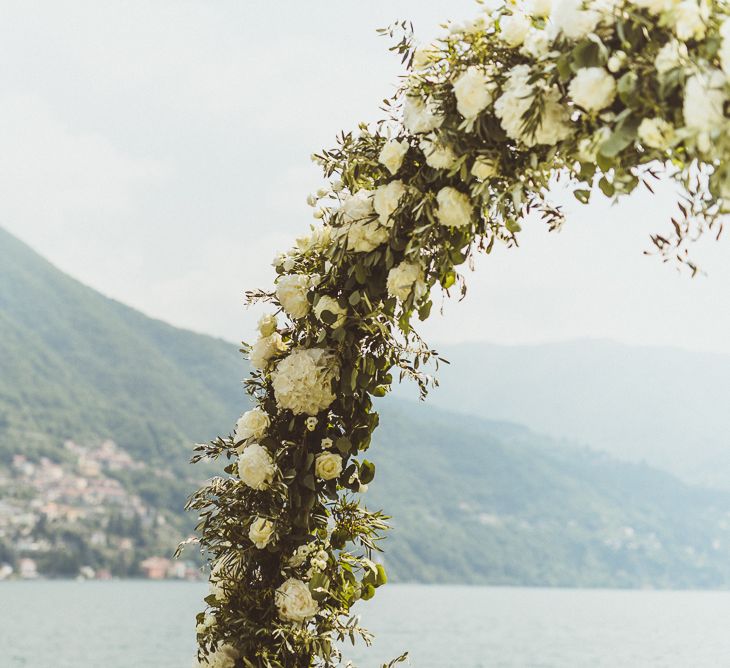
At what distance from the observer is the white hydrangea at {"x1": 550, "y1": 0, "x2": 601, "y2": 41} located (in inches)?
68.6

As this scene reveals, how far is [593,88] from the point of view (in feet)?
5.58

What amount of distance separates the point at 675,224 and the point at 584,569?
87061mm

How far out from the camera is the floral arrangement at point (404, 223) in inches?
66.6

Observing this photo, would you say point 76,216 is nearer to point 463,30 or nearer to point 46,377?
point 46,377

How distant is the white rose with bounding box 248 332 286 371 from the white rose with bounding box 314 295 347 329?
8.8 inches

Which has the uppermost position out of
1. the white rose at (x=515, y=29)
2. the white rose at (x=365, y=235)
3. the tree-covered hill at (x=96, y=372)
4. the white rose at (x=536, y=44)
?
the tree-covered hill at (x=96, y=372)

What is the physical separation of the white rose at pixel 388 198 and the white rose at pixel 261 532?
79cm

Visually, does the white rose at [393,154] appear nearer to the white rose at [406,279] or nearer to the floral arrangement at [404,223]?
the floral arrangement at [404,223]

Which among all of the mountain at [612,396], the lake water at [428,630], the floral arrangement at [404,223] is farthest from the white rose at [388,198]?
the mountain at [612,396]

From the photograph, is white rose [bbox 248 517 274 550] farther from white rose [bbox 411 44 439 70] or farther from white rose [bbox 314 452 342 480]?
white rose [bbox 411 44 439 70]

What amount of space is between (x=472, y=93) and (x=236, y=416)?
7301 centimetres

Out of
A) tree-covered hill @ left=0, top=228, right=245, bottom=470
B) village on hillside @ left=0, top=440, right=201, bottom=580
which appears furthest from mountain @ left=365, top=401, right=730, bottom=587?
village on hillside @ left=0, top=440, right=201, bottom=580

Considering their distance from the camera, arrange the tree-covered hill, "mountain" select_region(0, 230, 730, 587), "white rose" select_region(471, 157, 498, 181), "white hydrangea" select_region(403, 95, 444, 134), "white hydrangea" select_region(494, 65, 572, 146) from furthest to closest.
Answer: the tree-covered hill, "mountain" select_region(0, 230, 730, 587), "white hydrangea" select_region(403, 95, 444, 134), "white rose" select_region(471, 157, 498, 181), "white hydrangea" select_region(494, 65, 572, 146)

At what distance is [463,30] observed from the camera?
203 cm
